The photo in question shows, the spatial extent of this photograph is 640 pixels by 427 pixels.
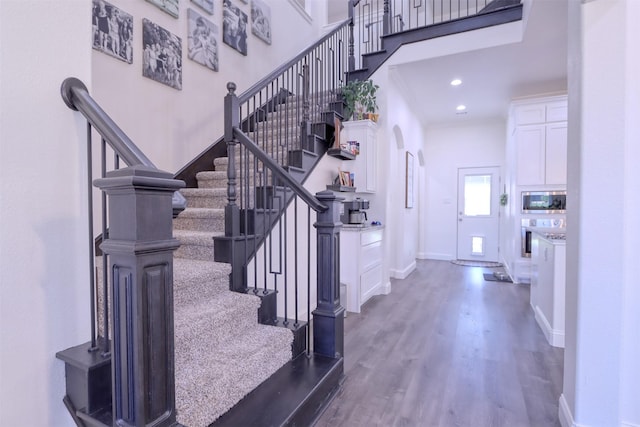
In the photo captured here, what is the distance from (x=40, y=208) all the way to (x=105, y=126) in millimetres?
364

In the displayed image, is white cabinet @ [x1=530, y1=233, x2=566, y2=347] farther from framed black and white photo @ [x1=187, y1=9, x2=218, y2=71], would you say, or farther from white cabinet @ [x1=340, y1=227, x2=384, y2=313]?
framed black and white photo @ [x1=187, y1=9, x2=218, y2=71]

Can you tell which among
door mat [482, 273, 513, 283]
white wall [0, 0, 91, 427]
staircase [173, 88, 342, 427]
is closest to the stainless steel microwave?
door mat [482, 273, 513, 283]

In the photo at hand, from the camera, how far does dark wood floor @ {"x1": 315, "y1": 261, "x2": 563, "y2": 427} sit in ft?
6.26

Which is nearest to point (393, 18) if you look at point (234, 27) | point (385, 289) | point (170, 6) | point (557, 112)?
point (557, 112)

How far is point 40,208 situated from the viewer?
116 centimetres

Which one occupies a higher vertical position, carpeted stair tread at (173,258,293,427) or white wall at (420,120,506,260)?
white wall at (420,120,506,260)

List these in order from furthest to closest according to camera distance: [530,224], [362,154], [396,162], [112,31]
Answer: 1. [396,162]
2. [530,224]
3. [362,154]
4. [112,31]

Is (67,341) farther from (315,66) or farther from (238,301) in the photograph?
(315,66)

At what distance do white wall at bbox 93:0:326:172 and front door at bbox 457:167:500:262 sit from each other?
5.02 m

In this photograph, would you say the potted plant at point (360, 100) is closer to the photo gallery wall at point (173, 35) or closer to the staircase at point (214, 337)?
the photo gallery wall at point (173, 35)

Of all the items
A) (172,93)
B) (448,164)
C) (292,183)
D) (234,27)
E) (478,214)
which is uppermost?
(234,27)

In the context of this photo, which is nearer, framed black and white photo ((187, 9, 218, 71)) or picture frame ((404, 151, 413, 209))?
framed black and white photo ((187, 9, 218, 71))

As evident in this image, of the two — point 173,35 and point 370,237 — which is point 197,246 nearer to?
point 173,35

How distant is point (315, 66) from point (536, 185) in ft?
12.6
